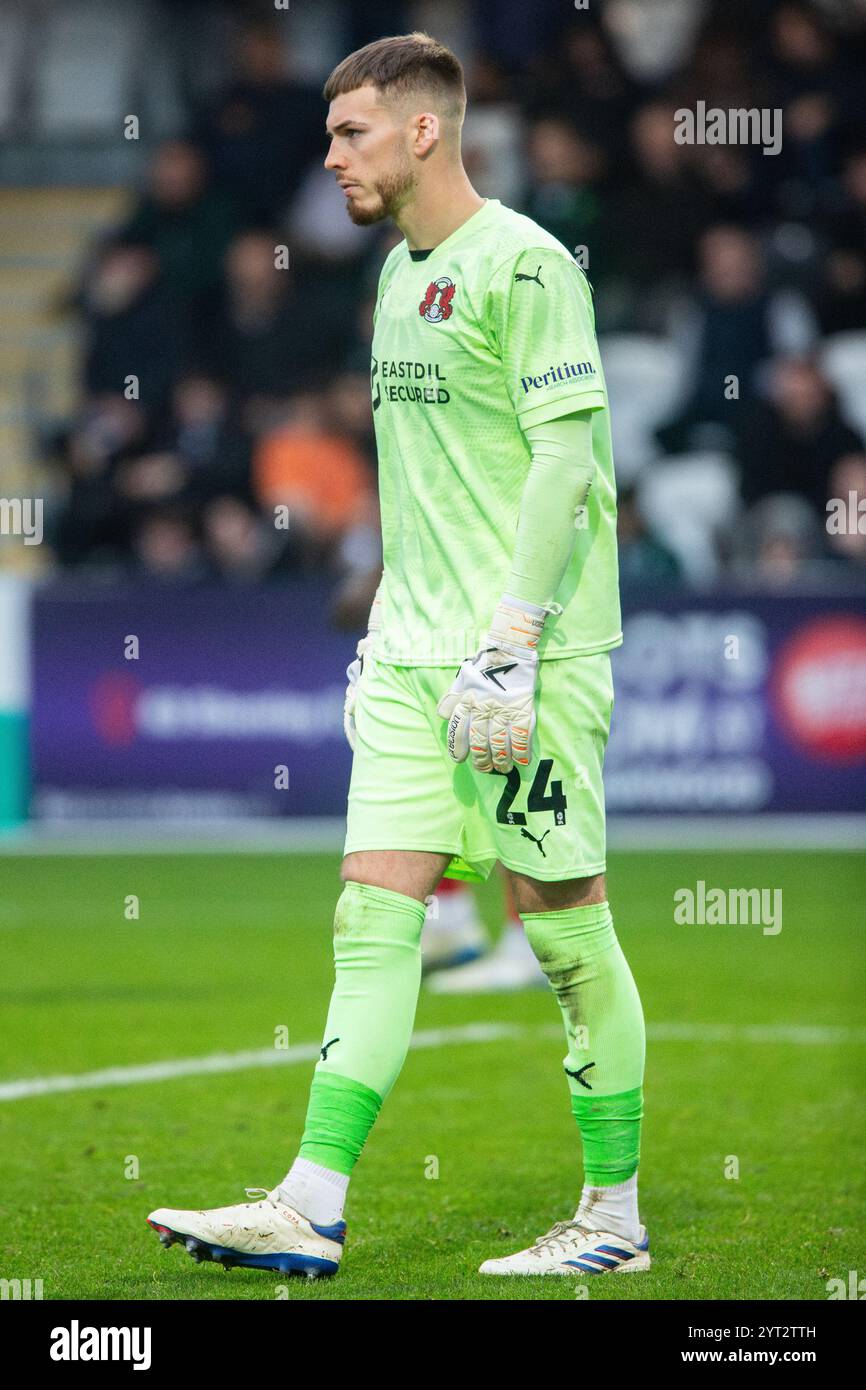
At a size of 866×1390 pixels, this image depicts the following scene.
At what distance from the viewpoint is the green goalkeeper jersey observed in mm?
4230

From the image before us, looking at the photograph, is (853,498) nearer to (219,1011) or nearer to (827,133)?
(827,133)

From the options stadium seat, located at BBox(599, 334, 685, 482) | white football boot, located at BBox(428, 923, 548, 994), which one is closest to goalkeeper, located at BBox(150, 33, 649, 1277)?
white football boot, located at BBox(428, 923, 548, 994)

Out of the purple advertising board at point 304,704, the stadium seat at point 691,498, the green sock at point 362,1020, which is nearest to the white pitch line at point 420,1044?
the green sock at point 362,1020

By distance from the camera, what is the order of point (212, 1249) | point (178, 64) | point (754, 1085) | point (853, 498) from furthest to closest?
1. point (178, 64)
2. point (853, 498)
3. point (754, 1085)
4. point (212, 1249)

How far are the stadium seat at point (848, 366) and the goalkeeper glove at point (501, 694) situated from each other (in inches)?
454

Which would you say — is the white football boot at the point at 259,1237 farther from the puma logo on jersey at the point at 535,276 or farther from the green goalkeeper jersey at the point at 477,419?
the puma logo on jersey at the point at 535,276

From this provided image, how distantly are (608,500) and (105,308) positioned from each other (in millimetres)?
11995

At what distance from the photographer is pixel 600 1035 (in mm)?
4449

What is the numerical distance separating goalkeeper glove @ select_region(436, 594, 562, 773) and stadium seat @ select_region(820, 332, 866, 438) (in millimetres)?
11536

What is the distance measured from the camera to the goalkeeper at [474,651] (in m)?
4.21

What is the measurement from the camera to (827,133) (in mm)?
15609

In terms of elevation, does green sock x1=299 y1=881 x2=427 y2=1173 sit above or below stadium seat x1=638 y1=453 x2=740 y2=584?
below

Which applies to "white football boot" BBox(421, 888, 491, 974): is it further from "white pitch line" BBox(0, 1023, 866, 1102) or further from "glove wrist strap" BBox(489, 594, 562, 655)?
"glove wrist strap" BBox(489, 594, 562, 655)
